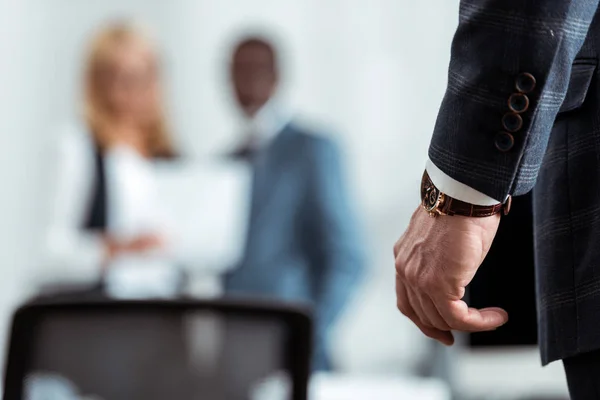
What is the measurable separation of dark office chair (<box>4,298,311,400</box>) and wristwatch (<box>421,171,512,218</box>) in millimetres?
510

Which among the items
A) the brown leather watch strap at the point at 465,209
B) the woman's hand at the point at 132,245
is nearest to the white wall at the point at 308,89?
the woman's hand at the point at 132,245

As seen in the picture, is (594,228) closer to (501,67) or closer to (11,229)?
(501,67)

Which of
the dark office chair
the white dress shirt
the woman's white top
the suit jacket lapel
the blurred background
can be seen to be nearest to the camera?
the dark office chair

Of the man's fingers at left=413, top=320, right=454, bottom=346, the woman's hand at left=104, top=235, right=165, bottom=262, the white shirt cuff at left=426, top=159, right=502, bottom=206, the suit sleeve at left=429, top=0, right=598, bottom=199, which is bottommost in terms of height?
the woman's hand at left=104, top=235, right=165, bottom=262

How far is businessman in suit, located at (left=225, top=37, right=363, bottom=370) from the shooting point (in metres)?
2.57

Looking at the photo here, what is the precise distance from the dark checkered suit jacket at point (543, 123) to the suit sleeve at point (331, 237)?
1.70 meters

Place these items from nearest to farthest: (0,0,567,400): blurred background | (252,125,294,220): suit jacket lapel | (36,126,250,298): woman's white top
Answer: (36,126,250,298): woman's white top < (252,125,294,220): suit jacket lapel < (0,0,567,400): blurred background

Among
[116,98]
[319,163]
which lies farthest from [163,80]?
[319,163]

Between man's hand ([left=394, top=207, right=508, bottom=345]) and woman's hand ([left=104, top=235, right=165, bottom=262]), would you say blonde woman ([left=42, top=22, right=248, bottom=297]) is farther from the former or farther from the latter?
man's hand ([left=394, top=207, right=508, bottom=345])

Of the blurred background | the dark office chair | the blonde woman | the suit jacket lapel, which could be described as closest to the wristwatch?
the dark office chair

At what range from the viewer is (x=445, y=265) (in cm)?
82

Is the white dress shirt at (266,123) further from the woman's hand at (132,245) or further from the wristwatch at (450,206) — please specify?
the wristwatch at (450,206)

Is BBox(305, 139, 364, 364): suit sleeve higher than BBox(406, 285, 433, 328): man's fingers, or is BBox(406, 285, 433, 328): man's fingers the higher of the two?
BBox(406, 285, 433, 328): man's fingers

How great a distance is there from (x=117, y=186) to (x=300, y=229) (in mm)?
528
